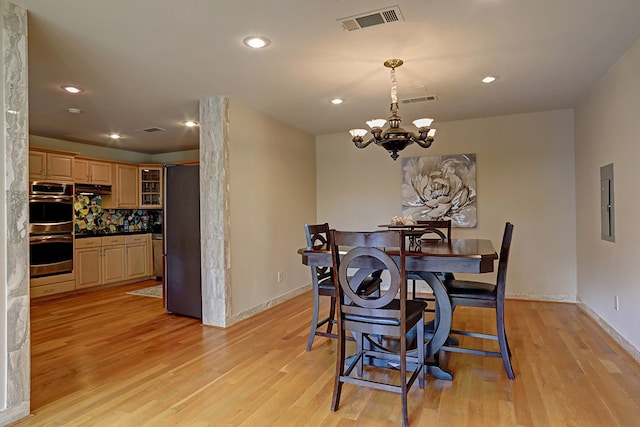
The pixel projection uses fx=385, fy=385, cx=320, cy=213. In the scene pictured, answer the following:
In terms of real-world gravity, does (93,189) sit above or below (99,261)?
above

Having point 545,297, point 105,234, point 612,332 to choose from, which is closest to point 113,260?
point 105,234

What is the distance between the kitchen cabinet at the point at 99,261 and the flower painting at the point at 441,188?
15.5 feet

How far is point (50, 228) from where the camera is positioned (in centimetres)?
543

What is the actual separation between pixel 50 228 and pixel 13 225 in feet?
12.5

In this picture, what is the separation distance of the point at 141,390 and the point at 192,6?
2.49 m

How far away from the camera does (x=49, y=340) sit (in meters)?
3.66

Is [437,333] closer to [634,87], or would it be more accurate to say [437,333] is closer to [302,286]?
[634,87]

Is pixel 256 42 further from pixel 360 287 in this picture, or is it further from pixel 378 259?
pixel 360 287

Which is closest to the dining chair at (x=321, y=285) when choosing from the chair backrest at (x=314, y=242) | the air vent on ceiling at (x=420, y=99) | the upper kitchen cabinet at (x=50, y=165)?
the chair backrest at (x=314, y=242)

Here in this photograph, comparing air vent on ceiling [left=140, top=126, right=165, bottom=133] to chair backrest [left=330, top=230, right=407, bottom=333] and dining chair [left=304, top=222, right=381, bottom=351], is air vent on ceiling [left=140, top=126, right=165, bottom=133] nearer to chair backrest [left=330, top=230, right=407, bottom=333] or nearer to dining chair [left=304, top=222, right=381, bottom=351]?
dining chair [left=304, top=222, right=381, bottom=351]

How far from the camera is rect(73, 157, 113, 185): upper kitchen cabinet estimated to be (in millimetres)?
6016

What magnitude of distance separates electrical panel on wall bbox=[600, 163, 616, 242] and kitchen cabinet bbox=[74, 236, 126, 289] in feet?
22.0

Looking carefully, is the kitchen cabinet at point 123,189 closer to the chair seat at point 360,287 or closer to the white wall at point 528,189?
the white wall at point 528,189

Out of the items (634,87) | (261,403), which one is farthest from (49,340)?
(634,87)
